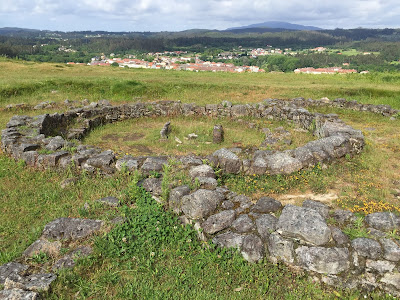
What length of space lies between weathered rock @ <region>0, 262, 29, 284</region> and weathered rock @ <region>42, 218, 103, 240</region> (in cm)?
93

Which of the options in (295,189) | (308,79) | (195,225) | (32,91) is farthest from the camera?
(308,79)

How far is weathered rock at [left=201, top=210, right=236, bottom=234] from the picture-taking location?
254 inches

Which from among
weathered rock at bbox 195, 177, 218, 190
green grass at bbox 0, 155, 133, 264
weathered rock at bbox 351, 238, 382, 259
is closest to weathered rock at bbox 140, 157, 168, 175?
green grass at bbox 0, 155, 133, 264

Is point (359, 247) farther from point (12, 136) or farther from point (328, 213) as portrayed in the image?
point (12, 136)

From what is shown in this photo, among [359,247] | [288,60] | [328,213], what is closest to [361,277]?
[359,247]

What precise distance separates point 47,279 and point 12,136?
9205 mm

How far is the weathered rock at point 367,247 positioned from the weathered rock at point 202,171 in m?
4.28

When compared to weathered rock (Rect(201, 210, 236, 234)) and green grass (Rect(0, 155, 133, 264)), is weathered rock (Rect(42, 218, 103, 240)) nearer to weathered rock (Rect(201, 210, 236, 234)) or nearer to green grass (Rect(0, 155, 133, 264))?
green grass (Rect(0, 155, 133, 264))

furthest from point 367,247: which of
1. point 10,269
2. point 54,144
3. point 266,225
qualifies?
point 54,144

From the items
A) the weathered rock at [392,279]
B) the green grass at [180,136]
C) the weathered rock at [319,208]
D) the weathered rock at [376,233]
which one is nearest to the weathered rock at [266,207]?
the weathered rock at [319,208]

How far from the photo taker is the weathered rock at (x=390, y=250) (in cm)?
537

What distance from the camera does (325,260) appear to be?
5.44 meters

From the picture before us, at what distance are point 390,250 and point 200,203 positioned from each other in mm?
3978

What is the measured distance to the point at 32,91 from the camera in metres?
22.4
